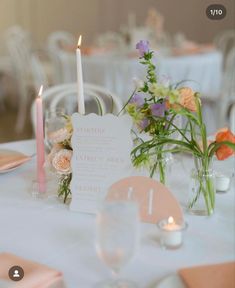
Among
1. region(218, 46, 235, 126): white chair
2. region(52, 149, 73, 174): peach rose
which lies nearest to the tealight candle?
region(52, 149, 73, 174): peach rose

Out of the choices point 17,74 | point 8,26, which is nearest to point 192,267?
point 17,74

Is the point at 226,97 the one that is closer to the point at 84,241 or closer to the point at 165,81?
the point at 165,81

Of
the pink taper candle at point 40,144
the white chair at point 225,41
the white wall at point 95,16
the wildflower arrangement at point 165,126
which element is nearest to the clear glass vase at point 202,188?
the wildflower arrangement at point 165,126

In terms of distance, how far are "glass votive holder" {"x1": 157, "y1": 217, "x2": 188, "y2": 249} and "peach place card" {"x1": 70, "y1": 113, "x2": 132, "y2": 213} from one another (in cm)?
18

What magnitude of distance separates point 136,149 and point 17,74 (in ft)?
13.4

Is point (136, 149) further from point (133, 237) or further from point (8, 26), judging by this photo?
point (8, 26)

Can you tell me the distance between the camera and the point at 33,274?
972mm

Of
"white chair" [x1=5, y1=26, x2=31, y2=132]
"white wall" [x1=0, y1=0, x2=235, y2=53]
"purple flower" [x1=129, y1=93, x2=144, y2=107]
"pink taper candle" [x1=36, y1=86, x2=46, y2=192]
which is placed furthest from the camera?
"white wall" [x1=0, y1=0, x2=235, y2=53]

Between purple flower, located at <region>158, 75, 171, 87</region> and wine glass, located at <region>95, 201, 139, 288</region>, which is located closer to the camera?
wine glass, located at <region>95, 201, 139, 288</region>

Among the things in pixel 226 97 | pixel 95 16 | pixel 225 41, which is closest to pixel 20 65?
pixel 95 16

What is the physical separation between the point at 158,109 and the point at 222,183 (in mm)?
346

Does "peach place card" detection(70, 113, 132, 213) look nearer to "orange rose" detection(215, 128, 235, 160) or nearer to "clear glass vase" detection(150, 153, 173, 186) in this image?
"clear glass vase" detection(150, 153, 173, 186)

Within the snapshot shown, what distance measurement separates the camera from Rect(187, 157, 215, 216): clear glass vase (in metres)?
1.24

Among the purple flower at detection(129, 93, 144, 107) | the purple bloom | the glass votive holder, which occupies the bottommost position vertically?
the glass votive holder
